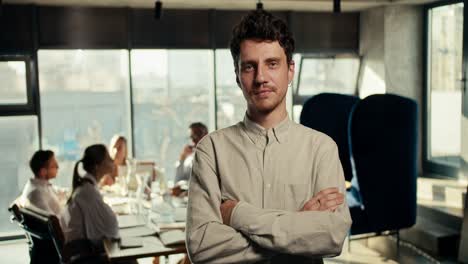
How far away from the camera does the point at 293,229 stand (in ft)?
4.38

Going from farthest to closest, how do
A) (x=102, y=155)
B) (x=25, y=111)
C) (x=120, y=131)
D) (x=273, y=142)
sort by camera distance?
(x=120, y=131)
(x=25, y=111)
(x=102, y=155)
(x=273, y=142)

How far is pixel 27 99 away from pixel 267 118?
15.4ft

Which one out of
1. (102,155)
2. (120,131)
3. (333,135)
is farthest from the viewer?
(120,131)

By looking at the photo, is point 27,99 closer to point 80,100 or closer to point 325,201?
point 80,100

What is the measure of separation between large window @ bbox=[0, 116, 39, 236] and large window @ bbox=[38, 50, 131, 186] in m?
0.17

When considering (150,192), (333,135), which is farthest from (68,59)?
(333,135)

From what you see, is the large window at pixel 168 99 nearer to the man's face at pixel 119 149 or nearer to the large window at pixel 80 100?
the large window at pixel 80 100

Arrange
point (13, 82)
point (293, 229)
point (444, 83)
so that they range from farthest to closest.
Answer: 1. point (444, 83)
2. point (13, 82)
3. point (293, 229)

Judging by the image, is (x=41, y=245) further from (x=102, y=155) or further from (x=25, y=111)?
(x=25, y=111)

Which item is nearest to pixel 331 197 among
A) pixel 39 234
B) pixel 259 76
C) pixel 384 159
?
pixel 259 76

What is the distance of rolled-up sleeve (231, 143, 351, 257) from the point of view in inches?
52.2

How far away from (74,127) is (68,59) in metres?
0.78

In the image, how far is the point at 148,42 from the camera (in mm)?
5820

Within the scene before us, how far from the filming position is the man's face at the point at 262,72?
1.38 metres
